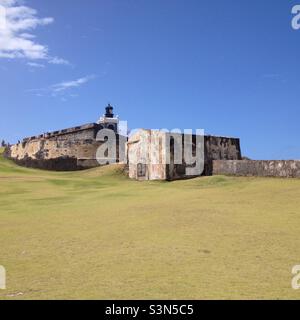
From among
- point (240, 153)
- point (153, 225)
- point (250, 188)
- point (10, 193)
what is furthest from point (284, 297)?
point (240, 153)

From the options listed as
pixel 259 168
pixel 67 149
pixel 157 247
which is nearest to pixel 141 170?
pixel 259 168

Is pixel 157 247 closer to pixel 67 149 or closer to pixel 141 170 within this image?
pixel 141 170

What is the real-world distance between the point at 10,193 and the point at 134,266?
8.33m

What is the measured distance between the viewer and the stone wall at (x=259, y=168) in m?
9.70

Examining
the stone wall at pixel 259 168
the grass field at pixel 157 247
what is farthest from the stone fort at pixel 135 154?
the grass field at pixel 157 247

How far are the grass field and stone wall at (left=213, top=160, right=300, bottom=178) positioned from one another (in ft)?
4.58

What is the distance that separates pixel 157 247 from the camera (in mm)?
4402

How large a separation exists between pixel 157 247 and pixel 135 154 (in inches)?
448

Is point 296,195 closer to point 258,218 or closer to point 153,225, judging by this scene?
point 258,218

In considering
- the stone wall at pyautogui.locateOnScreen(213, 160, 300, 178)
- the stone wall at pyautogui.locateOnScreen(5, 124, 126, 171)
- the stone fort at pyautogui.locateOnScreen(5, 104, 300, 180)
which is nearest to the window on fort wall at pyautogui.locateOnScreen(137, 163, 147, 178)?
the stone fort at pyautogui.locateOnScreen(5, 104, 300, 180)

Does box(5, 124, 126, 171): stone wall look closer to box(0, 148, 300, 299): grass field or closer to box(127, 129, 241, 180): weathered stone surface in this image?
box(127, 129, 241, 180): weathered stone surface

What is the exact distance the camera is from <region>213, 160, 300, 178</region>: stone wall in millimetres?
9695

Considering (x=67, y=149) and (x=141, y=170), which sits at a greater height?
(x=67, y=149)

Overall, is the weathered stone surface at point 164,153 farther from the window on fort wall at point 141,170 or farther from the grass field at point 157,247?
the grass field at point 157,247
